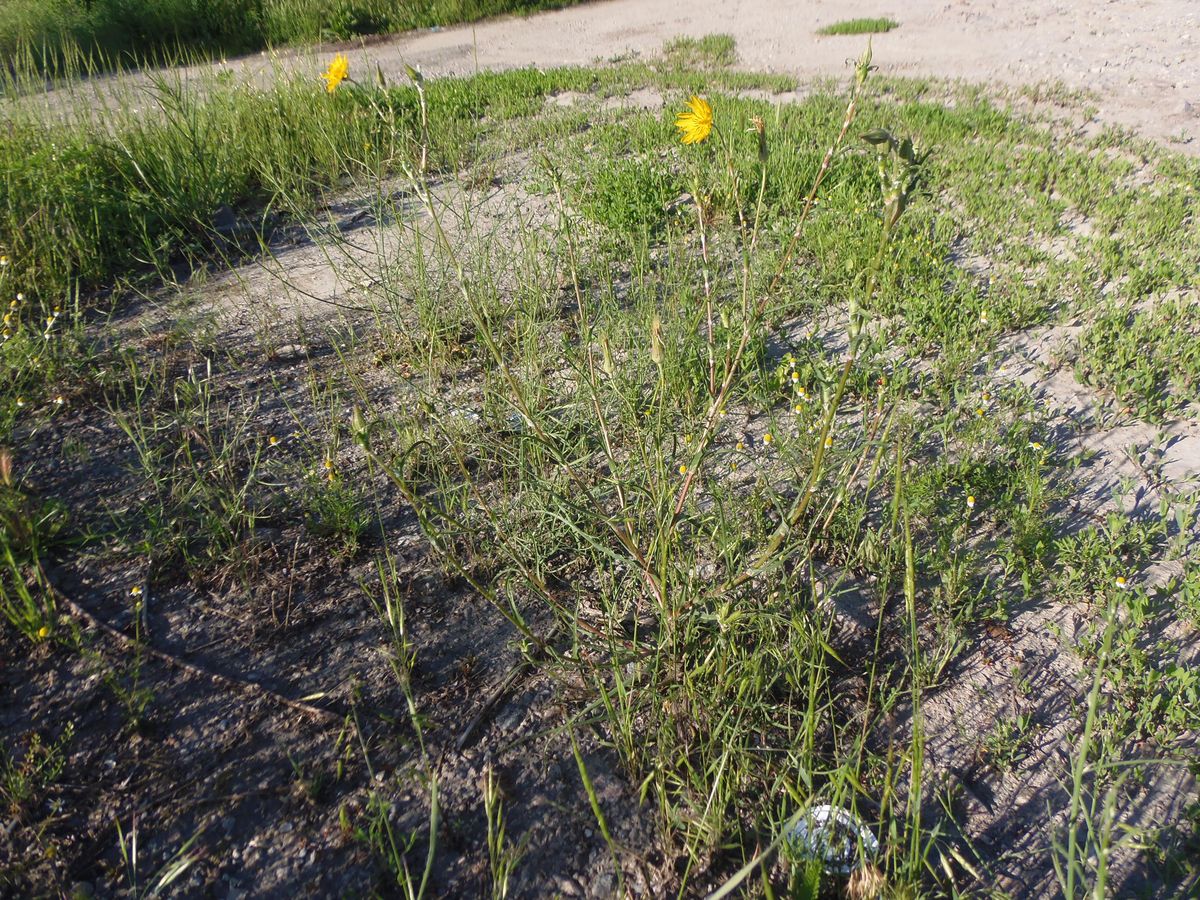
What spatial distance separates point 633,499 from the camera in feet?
8.05

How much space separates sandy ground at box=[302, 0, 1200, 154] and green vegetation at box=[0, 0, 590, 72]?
51cm

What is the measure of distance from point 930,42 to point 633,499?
307 inches

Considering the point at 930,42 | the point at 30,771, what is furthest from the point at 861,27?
the point at 30,771

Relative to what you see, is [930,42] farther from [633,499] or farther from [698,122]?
[633,499]

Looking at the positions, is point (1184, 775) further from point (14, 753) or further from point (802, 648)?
point (14, 753)

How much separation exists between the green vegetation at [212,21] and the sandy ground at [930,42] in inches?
20.2

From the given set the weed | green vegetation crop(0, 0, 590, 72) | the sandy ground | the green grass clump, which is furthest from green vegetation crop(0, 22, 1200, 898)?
green vegetation crop(0, 0, 590, 72)

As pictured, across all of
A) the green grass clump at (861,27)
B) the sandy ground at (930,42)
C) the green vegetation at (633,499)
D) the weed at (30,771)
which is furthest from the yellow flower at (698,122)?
the green grass clump at (861,27)

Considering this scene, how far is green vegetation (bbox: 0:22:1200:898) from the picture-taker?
1.74 metres

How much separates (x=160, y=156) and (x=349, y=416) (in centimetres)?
252

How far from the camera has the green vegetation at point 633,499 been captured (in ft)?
5.72

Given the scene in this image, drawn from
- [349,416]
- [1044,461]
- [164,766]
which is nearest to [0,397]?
[349,416]

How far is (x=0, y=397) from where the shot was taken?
9.58 feet

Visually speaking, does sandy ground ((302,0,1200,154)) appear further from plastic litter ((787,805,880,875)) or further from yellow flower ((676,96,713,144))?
plastic litter ((787,805,880,875))
